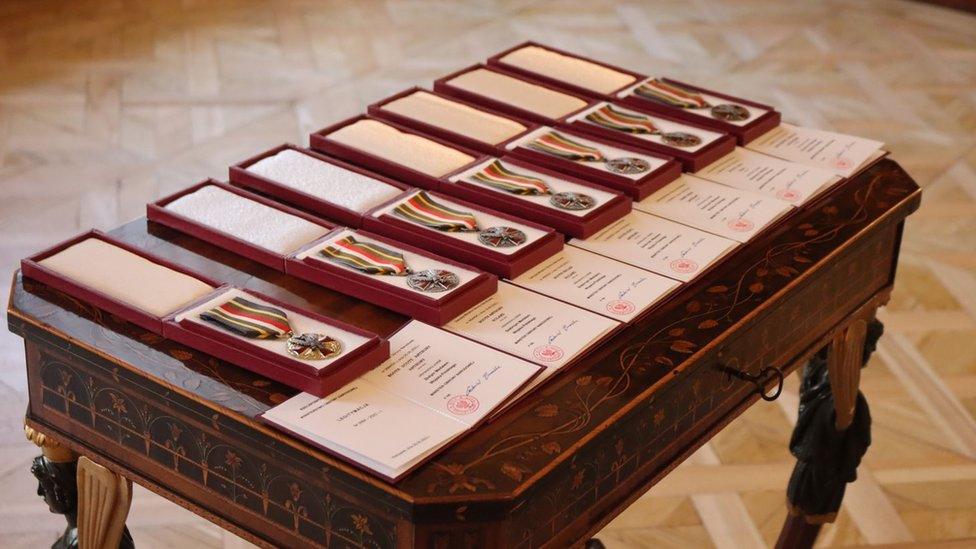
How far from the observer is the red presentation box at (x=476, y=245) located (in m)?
1.59

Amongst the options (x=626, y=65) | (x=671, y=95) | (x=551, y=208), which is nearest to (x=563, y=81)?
(x=671, y=95)

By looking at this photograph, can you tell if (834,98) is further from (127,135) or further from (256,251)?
(256,251)

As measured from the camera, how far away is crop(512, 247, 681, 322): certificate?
153 cm

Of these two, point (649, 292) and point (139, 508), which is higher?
point (649, 292)

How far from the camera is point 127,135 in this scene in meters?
3.85

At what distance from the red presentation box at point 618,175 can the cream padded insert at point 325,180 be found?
22 cm

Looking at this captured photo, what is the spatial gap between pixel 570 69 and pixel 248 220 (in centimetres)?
75

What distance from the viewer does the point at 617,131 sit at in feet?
6.42

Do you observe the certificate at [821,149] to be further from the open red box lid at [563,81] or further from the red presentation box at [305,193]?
the red presentation box at [305,193]

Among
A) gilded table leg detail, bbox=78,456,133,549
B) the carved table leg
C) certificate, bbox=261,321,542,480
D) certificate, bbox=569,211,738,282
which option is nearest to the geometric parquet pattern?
the carved table leg

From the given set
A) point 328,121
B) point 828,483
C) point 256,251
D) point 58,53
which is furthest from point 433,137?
point 58,53

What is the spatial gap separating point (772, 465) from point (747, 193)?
37.7 inches

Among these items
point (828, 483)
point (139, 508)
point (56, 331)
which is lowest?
point (139, 508)

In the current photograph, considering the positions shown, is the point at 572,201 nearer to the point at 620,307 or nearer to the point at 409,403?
the point at 620,307
